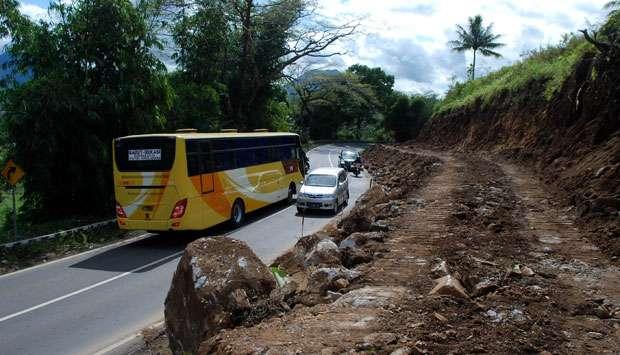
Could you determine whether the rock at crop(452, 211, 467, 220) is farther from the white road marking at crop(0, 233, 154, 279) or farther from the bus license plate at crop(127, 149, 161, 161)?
the white road marking at crop(0, 233, 154, 279)

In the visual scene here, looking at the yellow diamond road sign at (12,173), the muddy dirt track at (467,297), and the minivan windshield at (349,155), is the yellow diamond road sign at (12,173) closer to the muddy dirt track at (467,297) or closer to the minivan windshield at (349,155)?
the muddy dirt track at (467,297)

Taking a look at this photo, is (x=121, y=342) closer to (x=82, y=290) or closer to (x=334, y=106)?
(x=82, y=290)

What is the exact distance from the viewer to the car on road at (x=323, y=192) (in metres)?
19.8

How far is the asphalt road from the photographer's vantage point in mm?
8133

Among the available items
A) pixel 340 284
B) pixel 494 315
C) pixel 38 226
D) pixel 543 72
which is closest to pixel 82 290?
pixel 340 284

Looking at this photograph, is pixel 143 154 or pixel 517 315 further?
pixel 143 154

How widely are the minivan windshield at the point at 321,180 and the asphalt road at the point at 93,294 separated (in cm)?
446

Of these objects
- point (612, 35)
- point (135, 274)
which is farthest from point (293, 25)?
point (135, 274)

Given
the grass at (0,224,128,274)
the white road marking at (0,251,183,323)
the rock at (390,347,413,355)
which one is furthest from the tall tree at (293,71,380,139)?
the rock at (390,347,413,355)

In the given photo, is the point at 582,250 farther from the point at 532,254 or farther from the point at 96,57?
the point at 96,57

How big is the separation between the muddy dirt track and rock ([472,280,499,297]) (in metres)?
0.01

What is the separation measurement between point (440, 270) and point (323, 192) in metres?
12.6

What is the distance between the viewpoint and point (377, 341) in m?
5.05

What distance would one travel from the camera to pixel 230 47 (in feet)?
112
